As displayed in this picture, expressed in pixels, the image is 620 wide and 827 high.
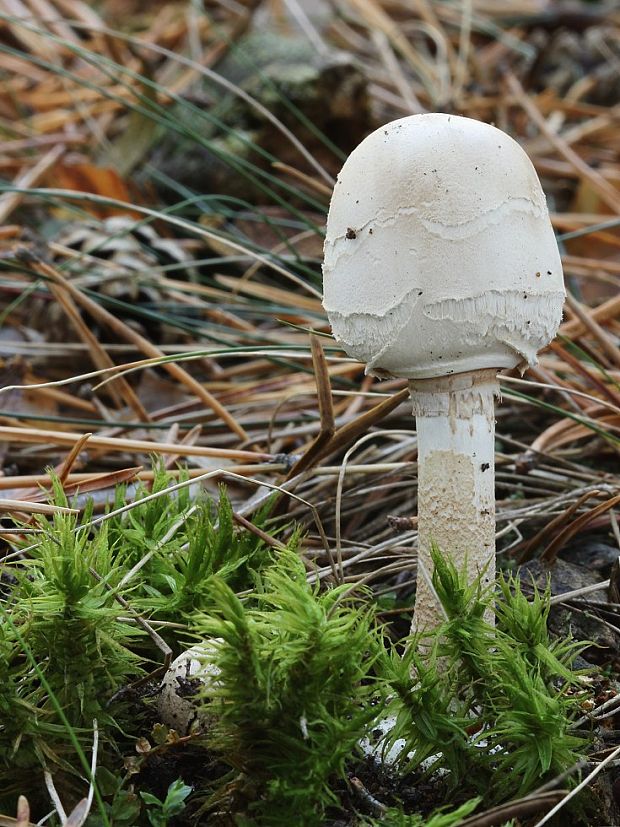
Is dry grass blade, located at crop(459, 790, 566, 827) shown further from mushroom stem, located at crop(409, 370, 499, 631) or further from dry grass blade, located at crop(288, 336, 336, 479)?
dry grass blade, located at crop(288, 336, 336, 479)

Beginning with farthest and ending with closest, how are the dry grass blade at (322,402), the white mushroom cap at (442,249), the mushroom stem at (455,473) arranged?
the dry grass blade at (322,402)
the mushroom stem at (455,473)
the white mushroom cap at (442,249)

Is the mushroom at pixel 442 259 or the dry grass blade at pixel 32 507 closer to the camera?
the mushroom at pixel 442 259

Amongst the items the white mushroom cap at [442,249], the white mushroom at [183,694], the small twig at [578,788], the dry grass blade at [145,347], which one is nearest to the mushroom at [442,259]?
the white mushroom cap at [442,249]

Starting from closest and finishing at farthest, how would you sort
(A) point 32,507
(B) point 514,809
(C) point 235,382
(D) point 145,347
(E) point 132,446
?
(B) point 514,809, (A) point 32,507, (E) point 132,446, (D) point 145,347, (C) point 235,382

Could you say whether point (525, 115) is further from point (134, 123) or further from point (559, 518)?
point (559, 518)

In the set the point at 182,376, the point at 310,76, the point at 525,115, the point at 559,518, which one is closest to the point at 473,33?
the point at 525,115

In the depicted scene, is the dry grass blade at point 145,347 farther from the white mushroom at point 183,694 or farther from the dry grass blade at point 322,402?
the white mushroom at point 183,694

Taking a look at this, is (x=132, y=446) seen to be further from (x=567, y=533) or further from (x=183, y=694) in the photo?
(x=567, y=533)

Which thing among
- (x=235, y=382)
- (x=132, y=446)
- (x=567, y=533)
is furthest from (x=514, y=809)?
(x=235, y=382)
